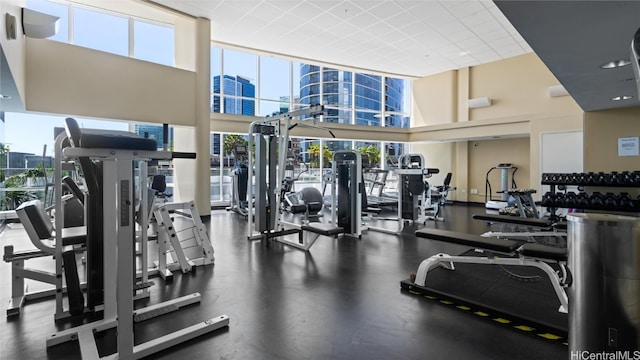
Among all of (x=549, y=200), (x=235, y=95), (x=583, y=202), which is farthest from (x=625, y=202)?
(x=235, y=95)

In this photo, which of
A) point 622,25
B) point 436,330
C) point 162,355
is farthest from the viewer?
point 622,25

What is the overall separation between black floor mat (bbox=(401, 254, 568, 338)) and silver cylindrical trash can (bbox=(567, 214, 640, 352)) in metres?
1.14

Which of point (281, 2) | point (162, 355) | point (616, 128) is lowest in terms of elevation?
point (162, 355)

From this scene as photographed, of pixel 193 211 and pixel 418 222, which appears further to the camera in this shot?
pixel 418 222

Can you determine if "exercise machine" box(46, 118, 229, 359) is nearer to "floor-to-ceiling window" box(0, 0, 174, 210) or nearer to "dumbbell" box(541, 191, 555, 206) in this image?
"floor-to-ceiling window" box(0, 0, 174, 210)

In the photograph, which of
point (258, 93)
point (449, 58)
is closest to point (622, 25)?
point (449, 58)

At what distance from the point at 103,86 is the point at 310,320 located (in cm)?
588

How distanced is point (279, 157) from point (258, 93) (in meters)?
4.92

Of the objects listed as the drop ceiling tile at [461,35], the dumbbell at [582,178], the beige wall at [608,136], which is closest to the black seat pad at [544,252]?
the dumbbell at [582,178]

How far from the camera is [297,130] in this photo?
9062mm

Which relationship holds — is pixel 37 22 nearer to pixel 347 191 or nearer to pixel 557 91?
pixel 347 191

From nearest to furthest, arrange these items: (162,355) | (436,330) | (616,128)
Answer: (162,355) < (436,330) < (616,128)

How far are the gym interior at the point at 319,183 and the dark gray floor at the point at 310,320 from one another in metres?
0.02

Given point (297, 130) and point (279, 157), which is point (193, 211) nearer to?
point (279, 157)
